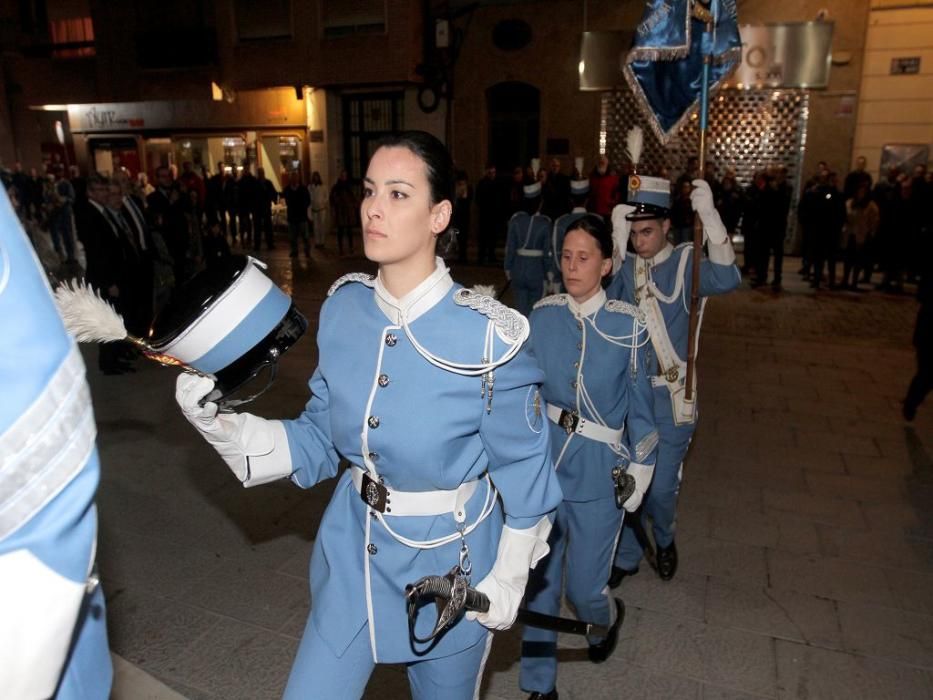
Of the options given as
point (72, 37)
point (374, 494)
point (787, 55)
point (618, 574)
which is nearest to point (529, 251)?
point (618, 574)

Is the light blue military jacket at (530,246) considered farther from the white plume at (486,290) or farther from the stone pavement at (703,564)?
the white plume at (486,290)

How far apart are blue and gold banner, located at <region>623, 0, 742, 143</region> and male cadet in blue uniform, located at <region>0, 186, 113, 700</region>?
168 inches

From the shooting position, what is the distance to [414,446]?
1980 mm

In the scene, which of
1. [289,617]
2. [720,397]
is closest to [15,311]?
[289,617]

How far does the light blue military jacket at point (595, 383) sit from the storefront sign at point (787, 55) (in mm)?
15454

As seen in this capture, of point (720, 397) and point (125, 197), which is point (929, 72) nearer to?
point (720, 397)

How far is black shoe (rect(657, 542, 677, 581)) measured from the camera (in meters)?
4.08

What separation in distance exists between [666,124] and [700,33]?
61 centimetres

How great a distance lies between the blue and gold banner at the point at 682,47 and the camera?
445 centimetres

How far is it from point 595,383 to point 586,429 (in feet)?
0.72

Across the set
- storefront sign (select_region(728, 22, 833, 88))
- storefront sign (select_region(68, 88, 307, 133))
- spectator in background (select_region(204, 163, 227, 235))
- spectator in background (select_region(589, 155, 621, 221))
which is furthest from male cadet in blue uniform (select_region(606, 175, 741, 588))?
storefront sign (select_region(68, 88, 307, 133))

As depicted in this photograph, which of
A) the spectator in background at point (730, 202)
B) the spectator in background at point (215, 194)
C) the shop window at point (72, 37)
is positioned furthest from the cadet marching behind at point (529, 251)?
the shop window at point (72, 37)

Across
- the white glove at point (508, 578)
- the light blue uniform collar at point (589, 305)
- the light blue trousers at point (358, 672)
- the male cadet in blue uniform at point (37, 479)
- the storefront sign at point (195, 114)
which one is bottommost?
the light blue trousers at point (358, 672)

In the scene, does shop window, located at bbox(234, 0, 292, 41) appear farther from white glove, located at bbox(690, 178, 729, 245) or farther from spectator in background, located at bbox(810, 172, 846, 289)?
white glove, located at bbox(690, 178, 729, 245)
